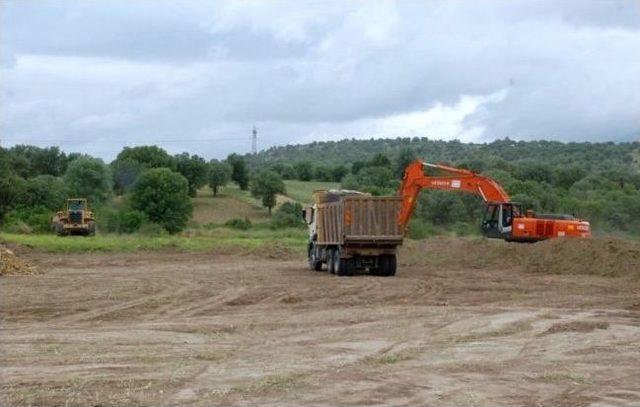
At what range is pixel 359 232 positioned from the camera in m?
Answer: 34.0

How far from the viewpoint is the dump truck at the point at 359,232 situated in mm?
33938

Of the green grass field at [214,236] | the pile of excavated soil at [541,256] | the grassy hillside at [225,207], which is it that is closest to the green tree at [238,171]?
the green grass field at [214,236]

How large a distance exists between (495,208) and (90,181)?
180ft

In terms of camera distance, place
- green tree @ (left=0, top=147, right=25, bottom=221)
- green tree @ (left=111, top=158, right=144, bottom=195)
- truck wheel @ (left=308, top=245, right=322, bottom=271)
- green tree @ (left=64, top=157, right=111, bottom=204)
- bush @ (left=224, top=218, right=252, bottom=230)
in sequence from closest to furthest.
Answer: truck wheel @ (left=308, top=245, right=322, bottom=271)
bush @ (left=224, top=218, right=252, bottom=230)
green tree @ (left=0, top=147, right=25, bottom=221)
green tree @ (left=64, top=157, right=111, bottom=204)
green tree @ (left=111, top=158, right=144, bottom=195)

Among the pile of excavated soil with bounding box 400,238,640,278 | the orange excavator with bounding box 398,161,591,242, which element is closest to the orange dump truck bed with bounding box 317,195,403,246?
the orange excavator with bounding box 398,161,591,242

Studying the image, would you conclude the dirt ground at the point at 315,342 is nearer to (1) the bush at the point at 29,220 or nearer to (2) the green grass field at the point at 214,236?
(2) the green grass field at the point at 214,236

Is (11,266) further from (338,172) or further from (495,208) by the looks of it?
(338,172)

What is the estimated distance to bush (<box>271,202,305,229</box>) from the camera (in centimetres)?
8078

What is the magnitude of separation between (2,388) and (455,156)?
402 feet

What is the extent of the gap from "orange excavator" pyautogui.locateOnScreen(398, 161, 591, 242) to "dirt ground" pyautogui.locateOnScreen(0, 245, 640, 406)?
9.43 meters

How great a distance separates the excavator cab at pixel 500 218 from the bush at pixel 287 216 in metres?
35.2

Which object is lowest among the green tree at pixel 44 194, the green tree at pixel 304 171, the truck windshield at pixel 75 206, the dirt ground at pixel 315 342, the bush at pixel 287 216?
the dirt ground at pixel 315 342

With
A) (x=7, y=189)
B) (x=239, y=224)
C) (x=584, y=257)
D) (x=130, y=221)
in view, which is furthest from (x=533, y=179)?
(x=584, y=257)

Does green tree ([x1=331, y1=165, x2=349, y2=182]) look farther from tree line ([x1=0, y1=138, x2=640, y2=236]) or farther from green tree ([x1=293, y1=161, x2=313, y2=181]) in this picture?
green tree ([x1=293, y1=161, x2=313, y2=181])
